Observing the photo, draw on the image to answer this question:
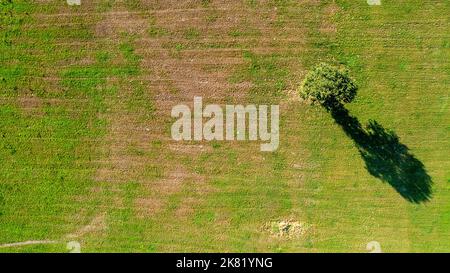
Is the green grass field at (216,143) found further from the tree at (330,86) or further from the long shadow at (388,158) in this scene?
the tree at (330,86)

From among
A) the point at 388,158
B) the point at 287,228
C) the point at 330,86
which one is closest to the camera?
the point at 330,86

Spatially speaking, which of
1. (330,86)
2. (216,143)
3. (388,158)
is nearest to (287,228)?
A: (216,143)

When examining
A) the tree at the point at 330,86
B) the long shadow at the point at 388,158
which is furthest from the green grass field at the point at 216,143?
the tree at the point at 330,86

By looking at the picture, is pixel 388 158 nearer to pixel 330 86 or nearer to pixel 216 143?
pixel 330 86

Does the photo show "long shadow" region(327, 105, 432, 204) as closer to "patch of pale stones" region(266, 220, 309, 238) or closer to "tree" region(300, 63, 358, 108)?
"tree" region(300, 63, 358, 108)

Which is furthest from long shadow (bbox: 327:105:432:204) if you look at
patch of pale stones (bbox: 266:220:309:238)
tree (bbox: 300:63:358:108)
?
patch of pale stones (bbox: 266:220:309:238)

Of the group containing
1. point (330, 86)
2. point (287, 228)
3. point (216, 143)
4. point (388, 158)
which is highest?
point (330, 86)

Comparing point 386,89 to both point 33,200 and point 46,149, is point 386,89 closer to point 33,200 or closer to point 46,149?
point 46,149
